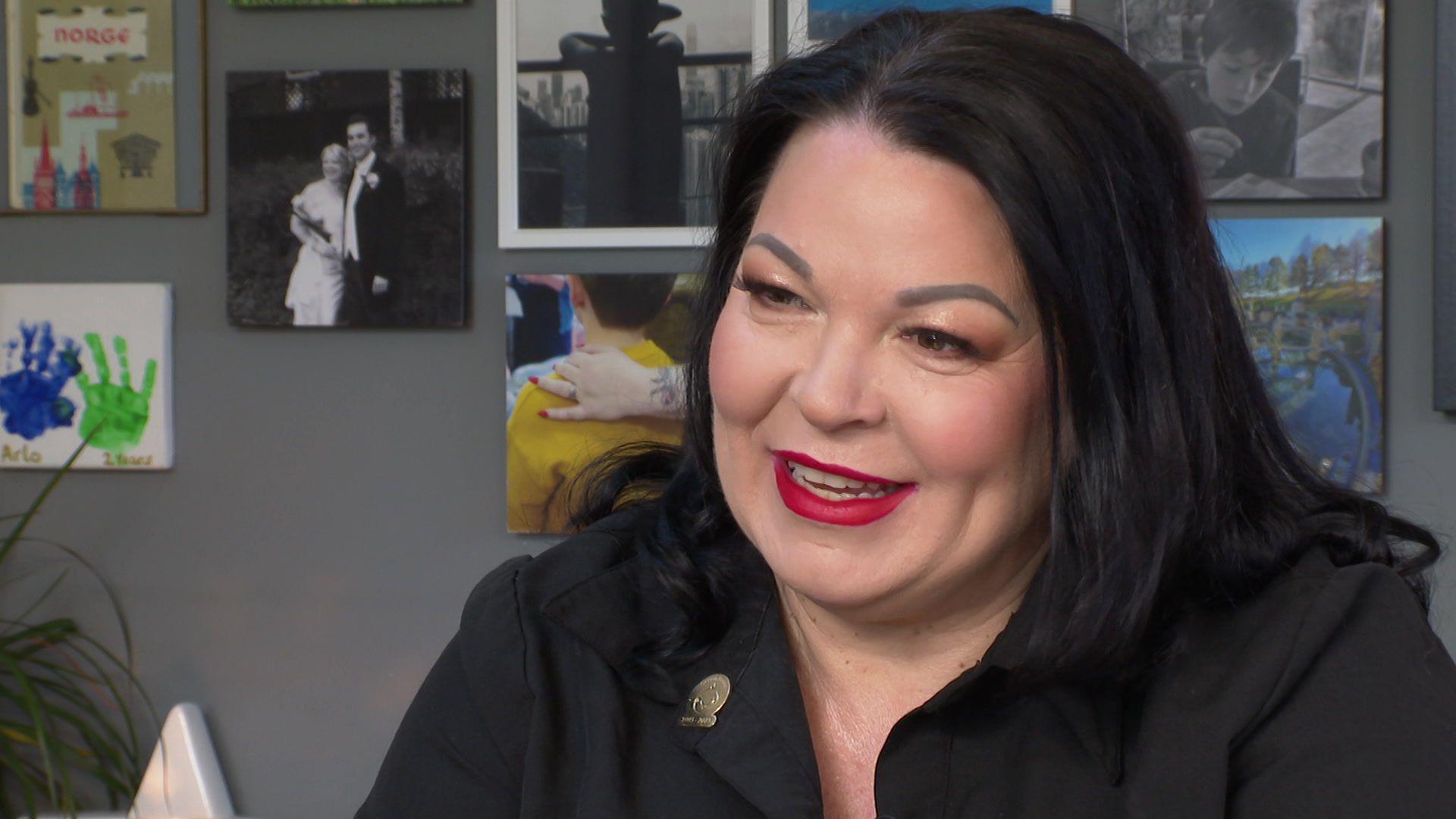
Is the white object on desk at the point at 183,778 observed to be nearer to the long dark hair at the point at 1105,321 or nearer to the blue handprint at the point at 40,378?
the blue handprint at the point at 40,378

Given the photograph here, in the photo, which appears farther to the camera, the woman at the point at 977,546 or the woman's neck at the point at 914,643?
the woman's neck at the point at 914,643

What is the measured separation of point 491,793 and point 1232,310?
2.18 feet

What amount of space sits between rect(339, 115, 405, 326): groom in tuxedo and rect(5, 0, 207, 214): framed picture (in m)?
0.21

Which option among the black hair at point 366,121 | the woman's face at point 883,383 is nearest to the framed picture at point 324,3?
the black hair at point 366,121

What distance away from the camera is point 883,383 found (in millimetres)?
824

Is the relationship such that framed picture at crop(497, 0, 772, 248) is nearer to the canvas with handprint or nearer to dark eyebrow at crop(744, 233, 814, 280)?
the canvas with handprint

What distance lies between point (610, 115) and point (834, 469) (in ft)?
2.92

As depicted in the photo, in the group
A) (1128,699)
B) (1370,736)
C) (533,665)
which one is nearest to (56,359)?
(533,665)

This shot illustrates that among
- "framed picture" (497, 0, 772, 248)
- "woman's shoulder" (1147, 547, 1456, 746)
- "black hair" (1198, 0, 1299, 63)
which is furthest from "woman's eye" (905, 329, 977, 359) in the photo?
"black hair" (1198, 0, 1299, 63)

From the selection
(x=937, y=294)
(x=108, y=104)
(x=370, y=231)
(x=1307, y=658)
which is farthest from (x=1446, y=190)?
(x=108, y=104)

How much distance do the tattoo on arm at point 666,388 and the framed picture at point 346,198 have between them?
0.26 m

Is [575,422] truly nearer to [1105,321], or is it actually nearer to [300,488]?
[300,488]

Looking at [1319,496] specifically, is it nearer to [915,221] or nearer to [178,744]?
[915,221]

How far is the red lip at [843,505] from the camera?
844mm
